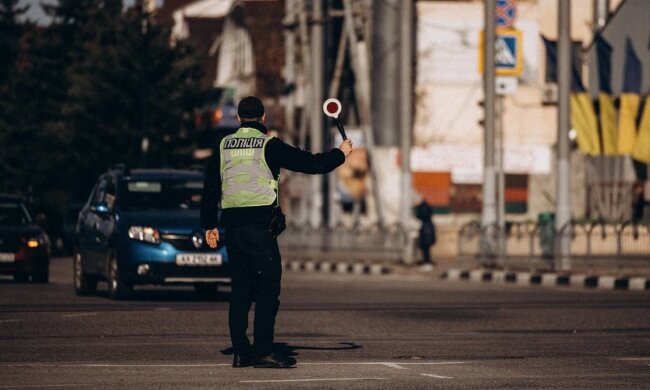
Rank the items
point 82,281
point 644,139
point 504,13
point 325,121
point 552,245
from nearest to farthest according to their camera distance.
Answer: point 82,281 → point 552,245 → point 644,139 → point 504,13 → point 325,121

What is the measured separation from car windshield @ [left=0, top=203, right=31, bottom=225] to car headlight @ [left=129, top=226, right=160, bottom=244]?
7.40 m

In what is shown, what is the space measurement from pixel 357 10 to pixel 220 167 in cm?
4486

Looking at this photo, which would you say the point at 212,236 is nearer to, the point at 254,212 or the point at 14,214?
the point at 254,212

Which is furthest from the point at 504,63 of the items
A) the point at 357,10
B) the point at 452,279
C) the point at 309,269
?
the point at 357,10

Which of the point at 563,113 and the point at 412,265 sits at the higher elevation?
the point at 563,113

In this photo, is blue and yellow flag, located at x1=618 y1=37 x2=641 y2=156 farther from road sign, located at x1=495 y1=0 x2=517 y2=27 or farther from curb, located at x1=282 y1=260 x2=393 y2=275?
curb, located at x1=282 y1=260 x2=393 y2=275

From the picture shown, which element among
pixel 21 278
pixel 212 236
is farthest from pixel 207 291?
pixel 212 236

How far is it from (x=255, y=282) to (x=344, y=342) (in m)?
2.61

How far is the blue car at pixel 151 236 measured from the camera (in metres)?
20.3

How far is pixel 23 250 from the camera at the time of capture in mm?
26641

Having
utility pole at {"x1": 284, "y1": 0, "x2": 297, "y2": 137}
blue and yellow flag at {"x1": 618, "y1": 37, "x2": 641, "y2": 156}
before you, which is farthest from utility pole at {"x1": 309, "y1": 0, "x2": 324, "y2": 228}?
blue and yellow flag at {"x1": 618, "y1": 37, "x2": 641, "y2": 156}

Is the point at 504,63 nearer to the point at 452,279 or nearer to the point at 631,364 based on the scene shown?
the point at 452,279

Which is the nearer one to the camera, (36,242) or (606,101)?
(36,242)

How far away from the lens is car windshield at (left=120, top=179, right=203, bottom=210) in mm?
21312
